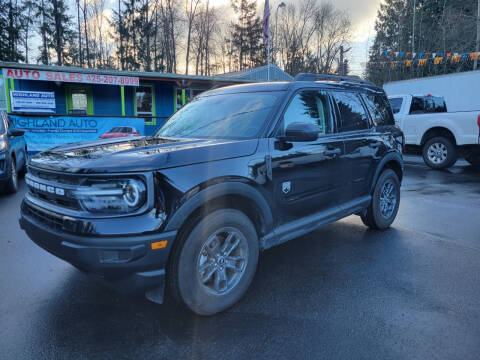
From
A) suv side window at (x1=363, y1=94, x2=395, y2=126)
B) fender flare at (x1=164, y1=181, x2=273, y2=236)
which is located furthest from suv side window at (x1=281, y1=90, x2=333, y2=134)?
suv side window at (x1=363, y1=94, x2=395, y2=126)

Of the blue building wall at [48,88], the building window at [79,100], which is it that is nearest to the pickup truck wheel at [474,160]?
the building window at [79,100]

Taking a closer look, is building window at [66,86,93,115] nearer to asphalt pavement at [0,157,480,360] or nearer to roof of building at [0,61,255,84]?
roof of building at [0,61,255,84]

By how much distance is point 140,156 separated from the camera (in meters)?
2.44

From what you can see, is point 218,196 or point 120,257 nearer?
point 120,257

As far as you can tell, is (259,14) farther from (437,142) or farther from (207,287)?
(207,287)

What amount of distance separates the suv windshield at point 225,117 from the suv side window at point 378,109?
1760 millimetres

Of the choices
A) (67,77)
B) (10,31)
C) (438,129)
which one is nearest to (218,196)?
(438,129)

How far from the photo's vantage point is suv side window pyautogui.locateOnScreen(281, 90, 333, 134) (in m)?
3.34

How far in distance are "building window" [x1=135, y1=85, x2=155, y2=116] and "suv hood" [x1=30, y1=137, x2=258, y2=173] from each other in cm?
1740

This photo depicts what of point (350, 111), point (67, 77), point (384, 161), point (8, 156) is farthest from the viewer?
point (67, 77)

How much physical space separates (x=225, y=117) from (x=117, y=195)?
157cm

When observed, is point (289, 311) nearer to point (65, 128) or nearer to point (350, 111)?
point (350, 111)

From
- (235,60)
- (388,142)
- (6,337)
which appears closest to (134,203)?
(6,337)

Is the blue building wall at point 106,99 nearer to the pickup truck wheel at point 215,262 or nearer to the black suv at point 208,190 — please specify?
the black suv at point 208,190
